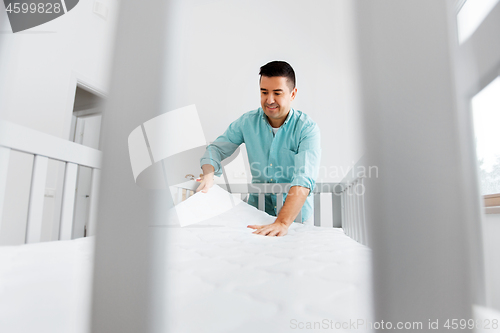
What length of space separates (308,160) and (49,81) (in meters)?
1.28

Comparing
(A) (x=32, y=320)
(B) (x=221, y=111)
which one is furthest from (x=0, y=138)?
(B) (x=221, y=111)

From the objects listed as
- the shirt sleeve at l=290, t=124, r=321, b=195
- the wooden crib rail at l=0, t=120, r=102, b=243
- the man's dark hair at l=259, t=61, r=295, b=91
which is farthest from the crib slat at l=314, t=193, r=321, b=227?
the wooden crib rail at l=0, t=120, r=102, b=243

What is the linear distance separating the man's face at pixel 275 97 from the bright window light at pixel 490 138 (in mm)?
500

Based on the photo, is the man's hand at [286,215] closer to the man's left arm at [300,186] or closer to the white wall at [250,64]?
the man's left arm at [300,186]

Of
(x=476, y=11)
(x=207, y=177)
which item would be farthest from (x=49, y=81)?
(x=476, y=11)

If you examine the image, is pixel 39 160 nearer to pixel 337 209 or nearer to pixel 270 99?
pixel 270 99

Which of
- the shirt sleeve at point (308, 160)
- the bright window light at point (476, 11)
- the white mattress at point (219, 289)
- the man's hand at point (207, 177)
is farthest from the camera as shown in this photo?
the man's hand at point (207, 177)

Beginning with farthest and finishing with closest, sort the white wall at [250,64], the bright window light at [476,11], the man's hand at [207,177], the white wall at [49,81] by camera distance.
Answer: the white wall at [49,81] → the man's hand at [207,177] → the white wall at [250,64] → the bright window light at [476,11]

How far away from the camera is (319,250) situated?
386 millimetres

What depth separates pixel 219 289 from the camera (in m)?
0.24

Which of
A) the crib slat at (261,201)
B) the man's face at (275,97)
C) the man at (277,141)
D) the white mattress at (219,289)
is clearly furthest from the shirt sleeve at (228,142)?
→ the white mattress at (219,289)

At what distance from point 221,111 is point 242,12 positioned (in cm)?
40

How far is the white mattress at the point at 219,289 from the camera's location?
17cm

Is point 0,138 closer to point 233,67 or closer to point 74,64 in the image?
point 233,67
